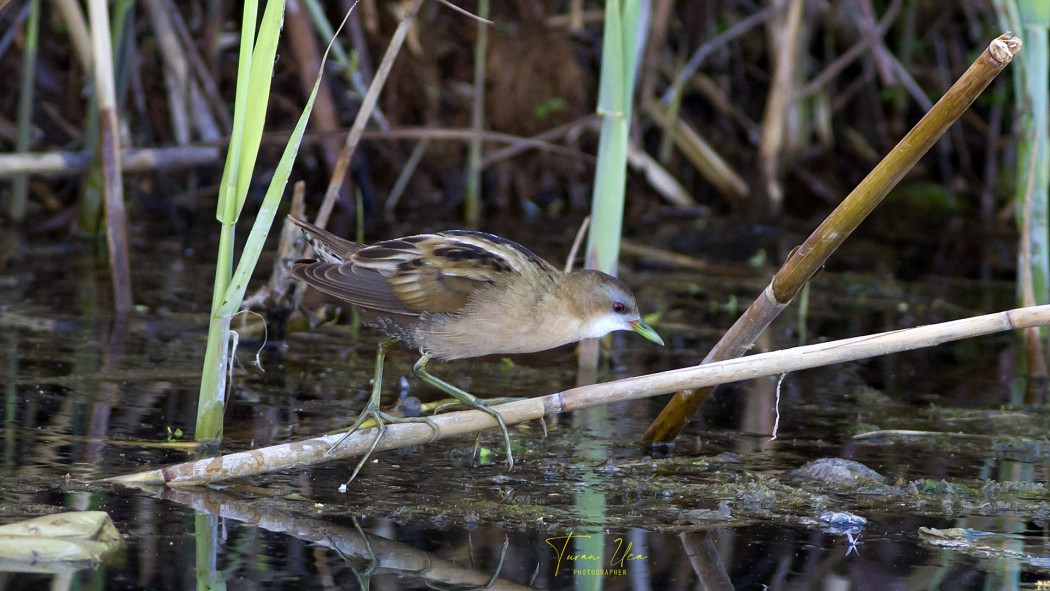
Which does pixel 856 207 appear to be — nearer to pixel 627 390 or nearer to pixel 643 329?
pixel 627 390

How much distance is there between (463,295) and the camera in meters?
3.37

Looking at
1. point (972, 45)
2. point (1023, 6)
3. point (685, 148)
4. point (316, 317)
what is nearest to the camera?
point (1023, 6)

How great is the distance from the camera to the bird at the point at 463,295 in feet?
11.0

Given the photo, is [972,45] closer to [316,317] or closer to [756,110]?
[756,110]

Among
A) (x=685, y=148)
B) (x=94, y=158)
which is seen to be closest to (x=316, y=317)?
(x=94, y=158)

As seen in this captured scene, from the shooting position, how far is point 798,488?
3109 millimetres

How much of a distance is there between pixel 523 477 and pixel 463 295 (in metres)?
0.56

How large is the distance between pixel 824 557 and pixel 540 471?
874 millimetres

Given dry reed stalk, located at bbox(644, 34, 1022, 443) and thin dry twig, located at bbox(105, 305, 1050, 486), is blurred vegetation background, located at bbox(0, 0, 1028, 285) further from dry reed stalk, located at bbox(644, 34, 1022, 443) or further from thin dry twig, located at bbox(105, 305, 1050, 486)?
dry reed stalk, located at bbox(644, 34, 1022, 443)

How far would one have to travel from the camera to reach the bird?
337 cm
